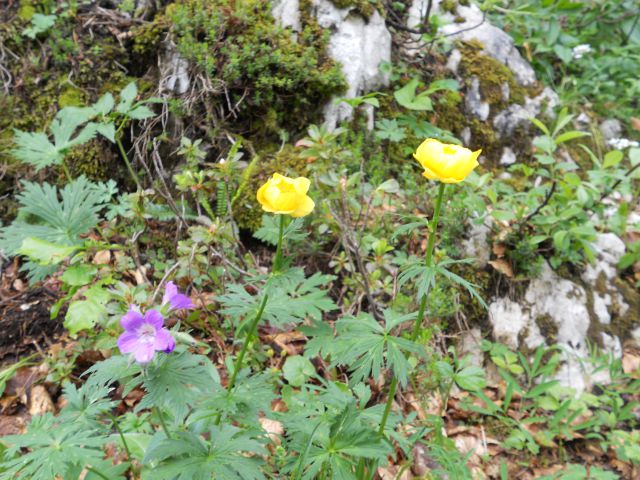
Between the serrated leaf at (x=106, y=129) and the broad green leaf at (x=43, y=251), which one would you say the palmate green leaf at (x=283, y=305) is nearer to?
the broad green leaf at (x=43, y=251)

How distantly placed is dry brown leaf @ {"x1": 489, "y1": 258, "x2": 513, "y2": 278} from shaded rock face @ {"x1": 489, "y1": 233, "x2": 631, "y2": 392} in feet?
0.48

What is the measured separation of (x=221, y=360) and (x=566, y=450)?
5.74ft

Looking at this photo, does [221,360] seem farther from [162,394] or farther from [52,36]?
[52,36]

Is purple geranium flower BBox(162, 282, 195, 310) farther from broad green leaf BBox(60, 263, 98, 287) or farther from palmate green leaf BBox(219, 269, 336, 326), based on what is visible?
broad green leaf BBox(60, 263, 98, 287)

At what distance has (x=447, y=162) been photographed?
3.51 feet

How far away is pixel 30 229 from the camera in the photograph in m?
1.74

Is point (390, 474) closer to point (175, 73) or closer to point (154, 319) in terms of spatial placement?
point (154, 319)

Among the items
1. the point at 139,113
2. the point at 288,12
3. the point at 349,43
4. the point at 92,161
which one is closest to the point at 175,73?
the point at 92,161

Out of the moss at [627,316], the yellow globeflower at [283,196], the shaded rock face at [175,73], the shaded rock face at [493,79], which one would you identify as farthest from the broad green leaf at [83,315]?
the moss at [627,316]

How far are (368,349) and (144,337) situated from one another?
519 mm

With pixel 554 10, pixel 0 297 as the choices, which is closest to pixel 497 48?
pixel 554 10

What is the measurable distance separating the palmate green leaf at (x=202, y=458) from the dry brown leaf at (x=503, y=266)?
6.38ft

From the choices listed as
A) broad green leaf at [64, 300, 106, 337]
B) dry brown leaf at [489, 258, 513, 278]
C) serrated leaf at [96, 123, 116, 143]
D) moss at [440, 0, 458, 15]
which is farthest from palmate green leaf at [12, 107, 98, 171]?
moss at [440, 0, 458, 15]

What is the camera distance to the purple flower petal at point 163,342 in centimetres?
105
